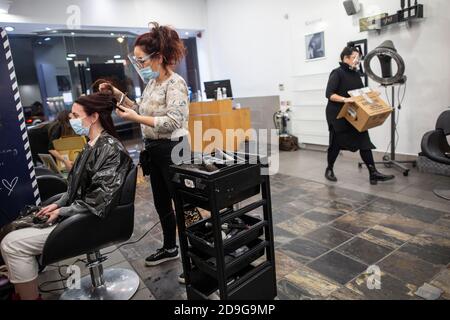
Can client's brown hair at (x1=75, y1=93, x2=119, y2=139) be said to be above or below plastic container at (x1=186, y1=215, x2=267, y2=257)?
above

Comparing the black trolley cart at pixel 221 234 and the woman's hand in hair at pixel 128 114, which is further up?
the woman's hand in hair at pixel 128 114

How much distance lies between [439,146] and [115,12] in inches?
225

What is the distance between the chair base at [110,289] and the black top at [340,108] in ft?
8.31

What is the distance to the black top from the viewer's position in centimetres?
338

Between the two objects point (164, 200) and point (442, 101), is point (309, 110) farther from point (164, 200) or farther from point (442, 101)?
point (164, 200)

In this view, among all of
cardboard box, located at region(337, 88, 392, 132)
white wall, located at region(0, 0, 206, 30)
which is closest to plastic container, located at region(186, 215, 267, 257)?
cardboard box, located at region(337, 88, 392, 132)

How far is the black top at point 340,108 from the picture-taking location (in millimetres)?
3375

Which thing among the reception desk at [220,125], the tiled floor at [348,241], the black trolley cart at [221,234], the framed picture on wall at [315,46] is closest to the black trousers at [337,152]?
the tiled floor at [348,241]

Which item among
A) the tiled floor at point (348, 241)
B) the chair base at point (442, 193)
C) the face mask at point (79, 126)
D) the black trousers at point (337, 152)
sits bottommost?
the tiled floor at point (348, 241)

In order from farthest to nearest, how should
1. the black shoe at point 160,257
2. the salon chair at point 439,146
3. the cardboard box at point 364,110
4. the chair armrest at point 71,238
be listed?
the cardboard box at point 364,110 → the salon chair at point 439,146 → the black shoe at point 160,257 → the chair armrest at point 71,238

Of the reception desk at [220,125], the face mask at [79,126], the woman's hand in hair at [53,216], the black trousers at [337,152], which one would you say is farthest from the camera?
the reception desk at [220,125]

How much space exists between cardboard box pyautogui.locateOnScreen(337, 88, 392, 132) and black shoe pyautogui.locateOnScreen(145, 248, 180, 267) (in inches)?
87.8

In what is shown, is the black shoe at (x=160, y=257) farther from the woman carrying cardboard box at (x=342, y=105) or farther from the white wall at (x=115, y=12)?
the white wall at (x=115, y=12)

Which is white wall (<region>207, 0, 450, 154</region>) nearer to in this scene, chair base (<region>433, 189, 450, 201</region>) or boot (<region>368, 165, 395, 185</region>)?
boot (<region>368, 165, 395, 185</region>)
